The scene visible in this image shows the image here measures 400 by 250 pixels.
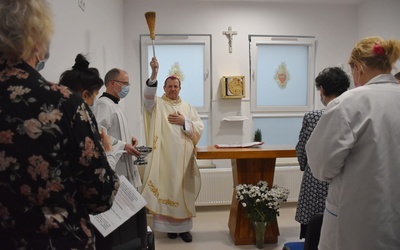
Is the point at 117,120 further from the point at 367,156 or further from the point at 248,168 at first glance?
the point at 367,156

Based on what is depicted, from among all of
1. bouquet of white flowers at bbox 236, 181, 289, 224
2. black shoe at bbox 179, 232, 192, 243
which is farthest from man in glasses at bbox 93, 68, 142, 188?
black shoe at bbox 179, 232, 192, 243

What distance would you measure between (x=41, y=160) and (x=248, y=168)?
222 centimetres

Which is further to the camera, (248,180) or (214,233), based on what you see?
(214,233)

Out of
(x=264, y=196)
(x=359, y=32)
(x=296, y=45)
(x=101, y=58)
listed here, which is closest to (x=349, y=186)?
(x=264, y=196)

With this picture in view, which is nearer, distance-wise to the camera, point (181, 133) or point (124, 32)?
point (181, 133)

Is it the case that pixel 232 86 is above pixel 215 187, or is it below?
above

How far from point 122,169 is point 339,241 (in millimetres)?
1352

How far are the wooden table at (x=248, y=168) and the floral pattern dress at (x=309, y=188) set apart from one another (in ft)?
1.84

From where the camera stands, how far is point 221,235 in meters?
3.08

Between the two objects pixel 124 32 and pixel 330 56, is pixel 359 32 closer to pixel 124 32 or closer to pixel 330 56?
pixel 330 56

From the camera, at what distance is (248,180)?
9.12 ft

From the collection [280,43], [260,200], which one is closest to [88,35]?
[260,200]

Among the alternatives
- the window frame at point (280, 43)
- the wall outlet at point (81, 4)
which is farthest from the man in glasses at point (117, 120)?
the window frame at point (280, 43)

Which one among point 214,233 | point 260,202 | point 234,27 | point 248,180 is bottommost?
point 214,233
